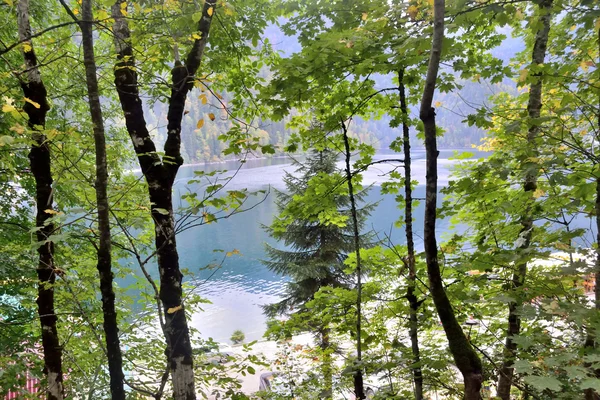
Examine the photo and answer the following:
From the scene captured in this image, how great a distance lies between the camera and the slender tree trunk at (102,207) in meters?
1.89

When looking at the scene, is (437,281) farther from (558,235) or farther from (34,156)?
(34,156)

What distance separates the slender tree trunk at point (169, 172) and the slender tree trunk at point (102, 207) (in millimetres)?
725

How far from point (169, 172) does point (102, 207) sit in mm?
1017

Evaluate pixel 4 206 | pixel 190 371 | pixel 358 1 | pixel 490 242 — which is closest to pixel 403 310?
pixel 490 242

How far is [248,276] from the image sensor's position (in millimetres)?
25734

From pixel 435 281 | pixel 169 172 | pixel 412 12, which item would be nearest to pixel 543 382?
pixel 435 281

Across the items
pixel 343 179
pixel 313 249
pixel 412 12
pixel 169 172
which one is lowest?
pixel 313 249

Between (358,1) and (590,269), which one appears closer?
(590,269)

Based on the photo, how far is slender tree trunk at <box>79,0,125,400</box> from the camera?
6.19 feet

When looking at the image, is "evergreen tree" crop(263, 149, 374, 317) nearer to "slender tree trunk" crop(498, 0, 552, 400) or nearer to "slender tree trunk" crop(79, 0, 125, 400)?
"slender tree trunk" crop(498, 0, 552, 400)

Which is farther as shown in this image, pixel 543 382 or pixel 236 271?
pixel 236 271

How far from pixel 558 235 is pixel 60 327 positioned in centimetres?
630

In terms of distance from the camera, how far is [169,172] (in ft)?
9.53

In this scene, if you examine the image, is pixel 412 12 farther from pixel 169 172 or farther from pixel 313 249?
pixel 313 249
